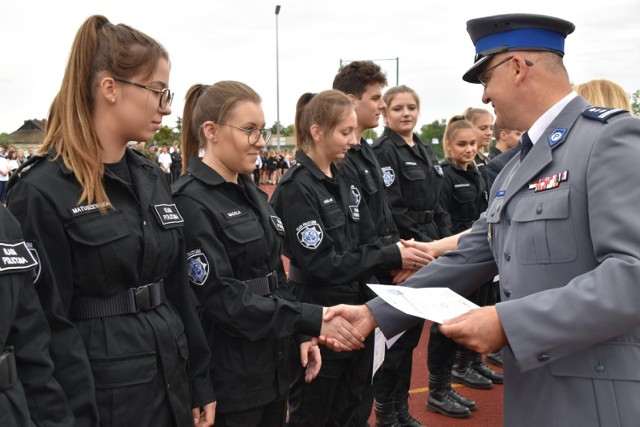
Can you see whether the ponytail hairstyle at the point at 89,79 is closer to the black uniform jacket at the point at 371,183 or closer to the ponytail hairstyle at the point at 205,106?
the ponytail hairstyle at the point at 205,106

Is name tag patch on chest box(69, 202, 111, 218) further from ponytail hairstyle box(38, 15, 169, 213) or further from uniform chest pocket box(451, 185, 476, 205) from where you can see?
uniform chest pocket box(451, 185, 476, 205)

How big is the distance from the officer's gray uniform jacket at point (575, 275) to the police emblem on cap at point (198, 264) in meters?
1.25

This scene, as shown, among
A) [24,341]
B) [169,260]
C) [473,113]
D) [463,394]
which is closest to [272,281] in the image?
[169,260]

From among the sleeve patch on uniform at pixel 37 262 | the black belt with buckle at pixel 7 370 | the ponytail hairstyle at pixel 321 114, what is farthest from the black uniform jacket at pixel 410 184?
the black belt with buckle at pixel 7 370

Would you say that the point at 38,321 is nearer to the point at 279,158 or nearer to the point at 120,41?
the point at 120,41

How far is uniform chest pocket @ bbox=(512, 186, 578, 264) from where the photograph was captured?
6.06 ft

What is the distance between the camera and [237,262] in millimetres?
2768

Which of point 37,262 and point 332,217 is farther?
point 332,217

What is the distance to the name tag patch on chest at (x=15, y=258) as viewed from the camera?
165 cm

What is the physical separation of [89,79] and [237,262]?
39.9 inches

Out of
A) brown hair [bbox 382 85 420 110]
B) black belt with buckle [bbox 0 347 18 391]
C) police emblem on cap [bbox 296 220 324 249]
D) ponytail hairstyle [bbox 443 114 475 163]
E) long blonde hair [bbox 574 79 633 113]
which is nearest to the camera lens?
black belt with buckle [bbox 0 347 18 391]

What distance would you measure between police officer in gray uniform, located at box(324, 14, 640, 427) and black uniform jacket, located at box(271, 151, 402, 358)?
134 cm

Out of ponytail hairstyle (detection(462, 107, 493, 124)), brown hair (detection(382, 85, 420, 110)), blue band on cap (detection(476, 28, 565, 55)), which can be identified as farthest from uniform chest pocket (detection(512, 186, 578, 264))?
ponytail hairstyle (detection(462, 107, 493, 124))

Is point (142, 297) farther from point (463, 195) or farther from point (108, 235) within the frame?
point (463, 195)
